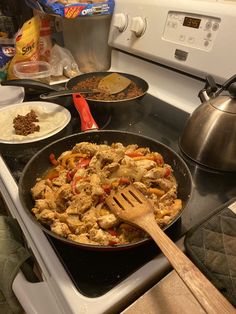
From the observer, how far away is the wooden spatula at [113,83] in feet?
3.18

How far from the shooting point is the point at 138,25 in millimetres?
972

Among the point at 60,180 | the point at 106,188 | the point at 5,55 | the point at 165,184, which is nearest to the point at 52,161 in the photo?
the point at 60,180

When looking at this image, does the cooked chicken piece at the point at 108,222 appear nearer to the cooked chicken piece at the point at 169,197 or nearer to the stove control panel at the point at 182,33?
the cooked chicken piece at the point at 169,197

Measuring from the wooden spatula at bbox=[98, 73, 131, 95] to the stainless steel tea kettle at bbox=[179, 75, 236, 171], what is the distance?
385mm

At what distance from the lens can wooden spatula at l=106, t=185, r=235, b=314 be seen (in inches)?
12.3

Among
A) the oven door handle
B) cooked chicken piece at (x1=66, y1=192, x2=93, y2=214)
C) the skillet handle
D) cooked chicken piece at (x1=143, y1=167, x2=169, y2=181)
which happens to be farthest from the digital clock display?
the oven door handle

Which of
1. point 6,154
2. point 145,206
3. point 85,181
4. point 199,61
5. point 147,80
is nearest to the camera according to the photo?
point 145,206

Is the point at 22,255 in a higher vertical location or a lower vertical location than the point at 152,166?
lower

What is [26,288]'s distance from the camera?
0.60 meters

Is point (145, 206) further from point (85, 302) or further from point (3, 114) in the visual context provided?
point (3, 114)

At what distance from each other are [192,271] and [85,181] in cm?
30

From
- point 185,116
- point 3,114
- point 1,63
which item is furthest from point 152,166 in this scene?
point 1,63

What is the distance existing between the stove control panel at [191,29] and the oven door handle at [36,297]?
0.79 metres

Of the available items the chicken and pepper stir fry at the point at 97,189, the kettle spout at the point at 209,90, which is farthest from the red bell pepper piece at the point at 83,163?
the kettle spout at the point at 209,90
